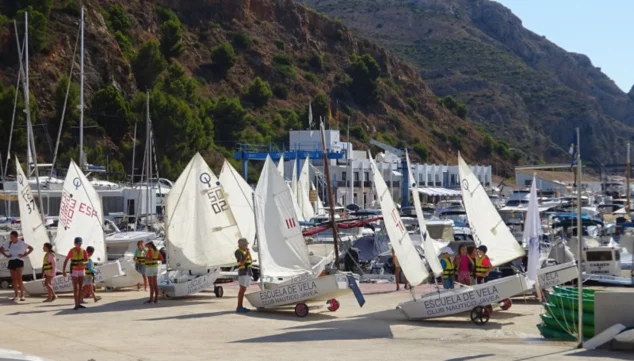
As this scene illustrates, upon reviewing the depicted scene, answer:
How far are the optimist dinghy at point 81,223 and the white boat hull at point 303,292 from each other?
19.9 feet

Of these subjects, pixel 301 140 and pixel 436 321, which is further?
pixel 301 140

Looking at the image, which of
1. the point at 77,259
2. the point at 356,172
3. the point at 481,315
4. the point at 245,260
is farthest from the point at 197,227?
the point at 356,172

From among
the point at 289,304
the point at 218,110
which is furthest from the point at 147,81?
the point at 289,304

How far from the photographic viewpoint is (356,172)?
270ft

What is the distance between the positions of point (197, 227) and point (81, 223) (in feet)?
10.7

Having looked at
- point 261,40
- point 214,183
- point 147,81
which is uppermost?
point 261,40

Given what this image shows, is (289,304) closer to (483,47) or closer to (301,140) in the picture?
(301,140)

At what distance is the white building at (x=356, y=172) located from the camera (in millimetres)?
73812

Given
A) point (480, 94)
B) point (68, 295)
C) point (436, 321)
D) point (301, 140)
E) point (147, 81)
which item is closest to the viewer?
point (436, 321)

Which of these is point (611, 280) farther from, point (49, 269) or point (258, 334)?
point (49, 269)

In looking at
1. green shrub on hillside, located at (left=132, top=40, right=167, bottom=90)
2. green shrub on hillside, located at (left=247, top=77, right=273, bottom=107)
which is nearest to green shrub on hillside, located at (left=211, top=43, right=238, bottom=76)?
green shrub on hillside, located at (left=247, top=77, right=273, bottom=107)

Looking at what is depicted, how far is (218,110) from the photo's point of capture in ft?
297

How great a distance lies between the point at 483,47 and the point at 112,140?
138783 millimetres

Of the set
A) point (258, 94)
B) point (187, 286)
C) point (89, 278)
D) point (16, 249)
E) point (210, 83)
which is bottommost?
point (187, 286)
